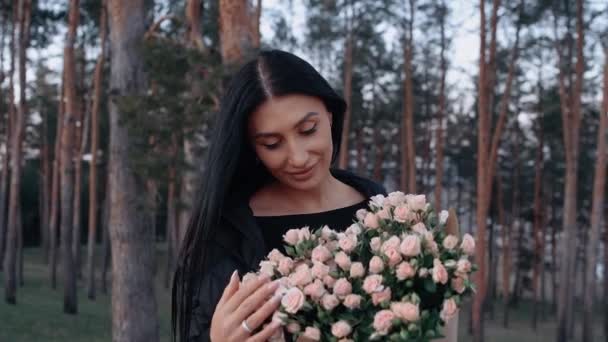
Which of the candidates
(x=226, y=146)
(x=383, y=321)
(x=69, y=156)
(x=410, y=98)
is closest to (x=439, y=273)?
(x=383, y=321)

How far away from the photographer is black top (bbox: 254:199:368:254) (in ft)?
6.64

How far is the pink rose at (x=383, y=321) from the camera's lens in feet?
4.79

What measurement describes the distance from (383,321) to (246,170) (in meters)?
Result: 0.79

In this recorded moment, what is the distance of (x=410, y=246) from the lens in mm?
1542

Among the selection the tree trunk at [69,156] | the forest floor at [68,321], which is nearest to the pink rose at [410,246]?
the forest floor at [68,321]

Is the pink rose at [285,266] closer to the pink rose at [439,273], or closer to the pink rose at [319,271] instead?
the pink rose at [319,271]

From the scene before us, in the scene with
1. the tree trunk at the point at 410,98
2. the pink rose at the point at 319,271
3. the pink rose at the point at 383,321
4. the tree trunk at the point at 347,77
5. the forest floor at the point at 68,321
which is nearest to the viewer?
the pink rose at the point at 383,321

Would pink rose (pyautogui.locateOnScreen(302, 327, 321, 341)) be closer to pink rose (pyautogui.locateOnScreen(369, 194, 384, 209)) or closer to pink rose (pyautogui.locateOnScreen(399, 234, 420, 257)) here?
pink rose (pyautogui.locateOnScreen(399, 234, 420, 257))

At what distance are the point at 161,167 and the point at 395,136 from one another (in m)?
21.2

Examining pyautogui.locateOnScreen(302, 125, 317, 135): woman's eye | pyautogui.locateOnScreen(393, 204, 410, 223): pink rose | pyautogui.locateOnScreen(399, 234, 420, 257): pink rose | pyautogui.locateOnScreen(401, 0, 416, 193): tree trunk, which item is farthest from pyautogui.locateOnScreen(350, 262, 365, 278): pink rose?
pyautogui.locateOnScreen(401, 0, 416, 193): tree trunk

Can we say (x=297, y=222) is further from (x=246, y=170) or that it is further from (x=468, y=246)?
(x=468, y=246)

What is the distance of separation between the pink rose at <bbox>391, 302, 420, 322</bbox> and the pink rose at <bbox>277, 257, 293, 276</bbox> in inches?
11.0

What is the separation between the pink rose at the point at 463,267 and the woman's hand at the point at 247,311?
43cm

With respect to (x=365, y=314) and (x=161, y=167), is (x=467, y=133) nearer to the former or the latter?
(x=161, y=167)
